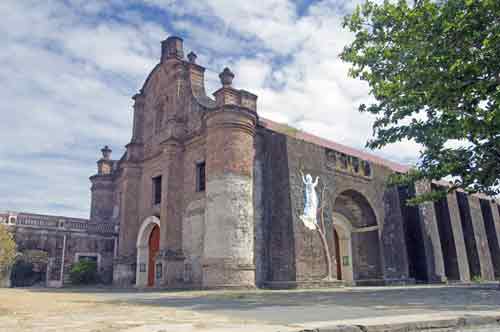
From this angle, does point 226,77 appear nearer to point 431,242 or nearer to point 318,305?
point 318,305

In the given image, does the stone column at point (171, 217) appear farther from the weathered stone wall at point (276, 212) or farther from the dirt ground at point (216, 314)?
the dirt ground at point (216, 314)

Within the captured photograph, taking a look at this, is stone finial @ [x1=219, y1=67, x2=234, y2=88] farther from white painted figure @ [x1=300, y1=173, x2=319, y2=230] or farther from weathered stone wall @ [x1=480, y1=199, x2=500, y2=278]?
weathered stone wall @ [x1=480, y1=199, x2=500, y2=278]

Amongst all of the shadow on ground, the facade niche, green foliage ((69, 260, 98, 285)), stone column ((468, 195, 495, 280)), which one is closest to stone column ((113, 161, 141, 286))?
green foliage ((69, 260, 98, 285))

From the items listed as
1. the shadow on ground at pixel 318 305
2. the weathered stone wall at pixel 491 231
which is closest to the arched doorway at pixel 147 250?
the shadow on ground at pixel 318 305

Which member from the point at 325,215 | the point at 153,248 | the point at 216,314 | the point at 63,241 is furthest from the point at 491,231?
the point at 216,314

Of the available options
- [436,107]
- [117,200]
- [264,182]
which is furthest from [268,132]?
[117,200]

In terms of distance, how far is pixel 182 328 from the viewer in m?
3.91

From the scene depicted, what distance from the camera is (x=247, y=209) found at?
1500 cm

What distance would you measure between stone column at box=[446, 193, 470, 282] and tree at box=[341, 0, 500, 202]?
1210 centimetres

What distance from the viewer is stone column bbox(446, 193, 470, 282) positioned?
2233 cm

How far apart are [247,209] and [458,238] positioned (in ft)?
48.3

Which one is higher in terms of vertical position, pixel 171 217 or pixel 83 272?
pixel 171 217

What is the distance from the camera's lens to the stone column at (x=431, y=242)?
20.6 meters

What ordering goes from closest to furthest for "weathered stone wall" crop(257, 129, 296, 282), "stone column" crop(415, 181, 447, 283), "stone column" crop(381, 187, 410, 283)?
"weathered stone wall" crop(257, 129, 296, 282) → "stone column" crop(381, 187, 410, 283) → "stone column" crop(415, 181, 447, 283)
